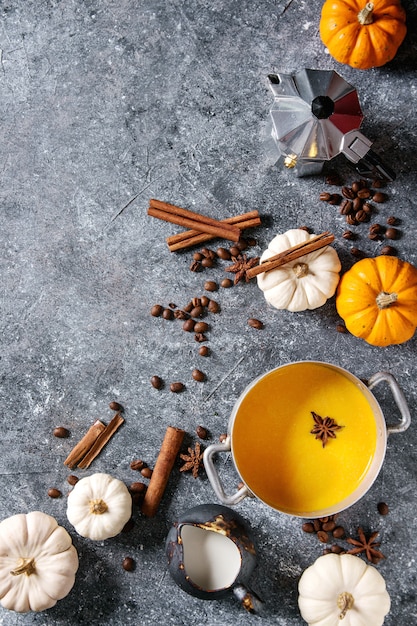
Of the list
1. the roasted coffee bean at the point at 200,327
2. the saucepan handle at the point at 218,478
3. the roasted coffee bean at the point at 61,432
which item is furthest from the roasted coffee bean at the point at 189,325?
the roasted coffee bean at the point at 61,432

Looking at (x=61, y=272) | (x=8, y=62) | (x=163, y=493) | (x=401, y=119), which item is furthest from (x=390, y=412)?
(x=8, y=62)

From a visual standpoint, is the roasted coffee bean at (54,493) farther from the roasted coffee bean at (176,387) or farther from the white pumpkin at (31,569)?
the roasted coffee bean at (176,387)

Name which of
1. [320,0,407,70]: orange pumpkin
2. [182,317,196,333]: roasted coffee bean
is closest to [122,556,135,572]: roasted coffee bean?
[182,317,196,333]: roasted coffee bean

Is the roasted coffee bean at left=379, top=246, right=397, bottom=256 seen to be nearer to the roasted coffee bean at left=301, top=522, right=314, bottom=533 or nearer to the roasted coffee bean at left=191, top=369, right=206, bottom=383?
the roasted coffee bean at left=191, top=369, right=206, bottom=383

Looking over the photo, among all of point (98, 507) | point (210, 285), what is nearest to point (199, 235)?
point (210, 285)

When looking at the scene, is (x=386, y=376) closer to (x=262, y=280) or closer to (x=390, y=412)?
(x=390, y=412)

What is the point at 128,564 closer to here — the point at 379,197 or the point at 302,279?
the point at 302,279

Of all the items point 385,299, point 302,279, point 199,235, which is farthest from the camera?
point 199,235
